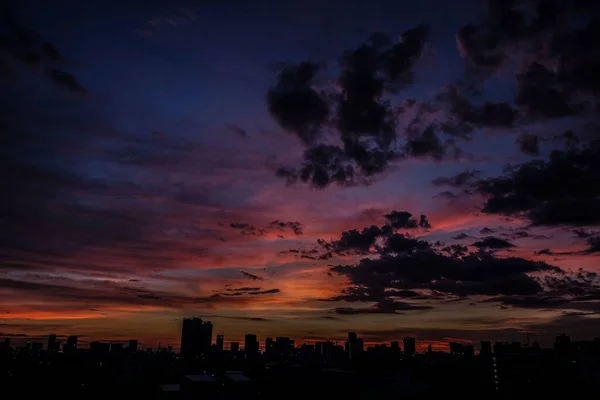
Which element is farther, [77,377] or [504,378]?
[504,378]

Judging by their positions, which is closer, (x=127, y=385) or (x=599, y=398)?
(x=599, y=398)

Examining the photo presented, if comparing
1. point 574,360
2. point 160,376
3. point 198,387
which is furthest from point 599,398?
point 160,376

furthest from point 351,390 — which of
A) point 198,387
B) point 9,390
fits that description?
point 9,390

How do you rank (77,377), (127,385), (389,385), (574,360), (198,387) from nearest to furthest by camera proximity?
(198,387), (389,385), (127,385), (77,377), (574,360)

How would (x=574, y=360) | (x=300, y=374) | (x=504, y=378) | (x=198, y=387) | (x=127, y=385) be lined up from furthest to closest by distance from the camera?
(x=574, y=360) < (x=504, y=378) < (x=127, y=385) < (x=300, y=374) < (x=198, y=387)

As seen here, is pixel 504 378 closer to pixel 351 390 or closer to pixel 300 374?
pixel 351 390

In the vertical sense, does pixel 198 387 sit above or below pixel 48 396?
above

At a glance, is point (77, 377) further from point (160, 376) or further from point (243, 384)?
point (243, 384)

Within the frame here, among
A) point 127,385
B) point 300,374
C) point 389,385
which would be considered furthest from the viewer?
point 127,385

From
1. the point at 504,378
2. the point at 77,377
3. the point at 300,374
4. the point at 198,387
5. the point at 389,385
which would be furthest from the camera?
the point at 504,378
